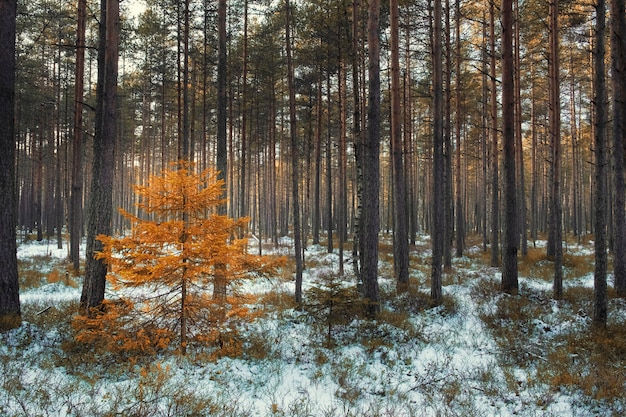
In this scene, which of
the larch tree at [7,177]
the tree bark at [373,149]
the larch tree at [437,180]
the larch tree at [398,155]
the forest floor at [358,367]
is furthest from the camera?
the larch tree at [437,180]

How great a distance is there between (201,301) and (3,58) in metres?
5.60

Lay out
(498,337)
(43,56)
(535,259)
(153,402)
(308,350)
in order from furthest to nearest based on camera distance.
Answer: (43,56) < (535,259) < (498,337) < (308,350) < (153,402)

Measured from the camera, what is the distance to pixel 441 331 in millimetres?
7590

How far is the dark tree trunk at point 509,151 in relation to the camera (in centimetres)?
916

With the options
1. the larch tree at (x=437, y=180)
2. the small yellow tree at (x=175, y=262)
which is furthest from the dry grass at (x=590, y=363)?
the small yellow tree at (x=175, y=262)

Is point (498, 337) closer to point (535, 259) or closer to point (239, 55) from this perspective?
point (535, 259)

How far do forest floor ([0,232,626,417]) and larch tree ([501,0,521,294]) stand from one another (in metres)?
1.04

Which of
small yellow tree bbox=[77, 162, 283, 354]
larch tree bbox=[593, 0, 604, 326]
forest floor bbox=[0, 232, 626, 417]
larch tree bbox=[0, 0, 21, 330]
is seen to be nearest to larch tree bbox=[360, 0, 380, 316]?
forest floor bbox=[0, 232, 626, 417]

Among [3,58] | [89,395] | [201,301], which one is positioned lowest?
[89,395]

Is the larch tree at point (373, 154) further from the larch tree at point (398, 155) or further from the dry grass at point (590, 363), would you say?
the dry grass at point (590, 363)

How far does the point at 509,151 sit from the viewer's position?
31.0ft

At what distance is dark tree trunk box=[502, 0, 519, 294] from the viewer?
916 centimetres

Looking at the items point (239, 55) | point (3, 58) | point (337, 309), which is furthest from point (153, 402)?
point (239, 55)

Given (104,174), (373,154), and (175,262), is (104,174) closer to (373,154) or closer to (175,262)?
(175,262)
